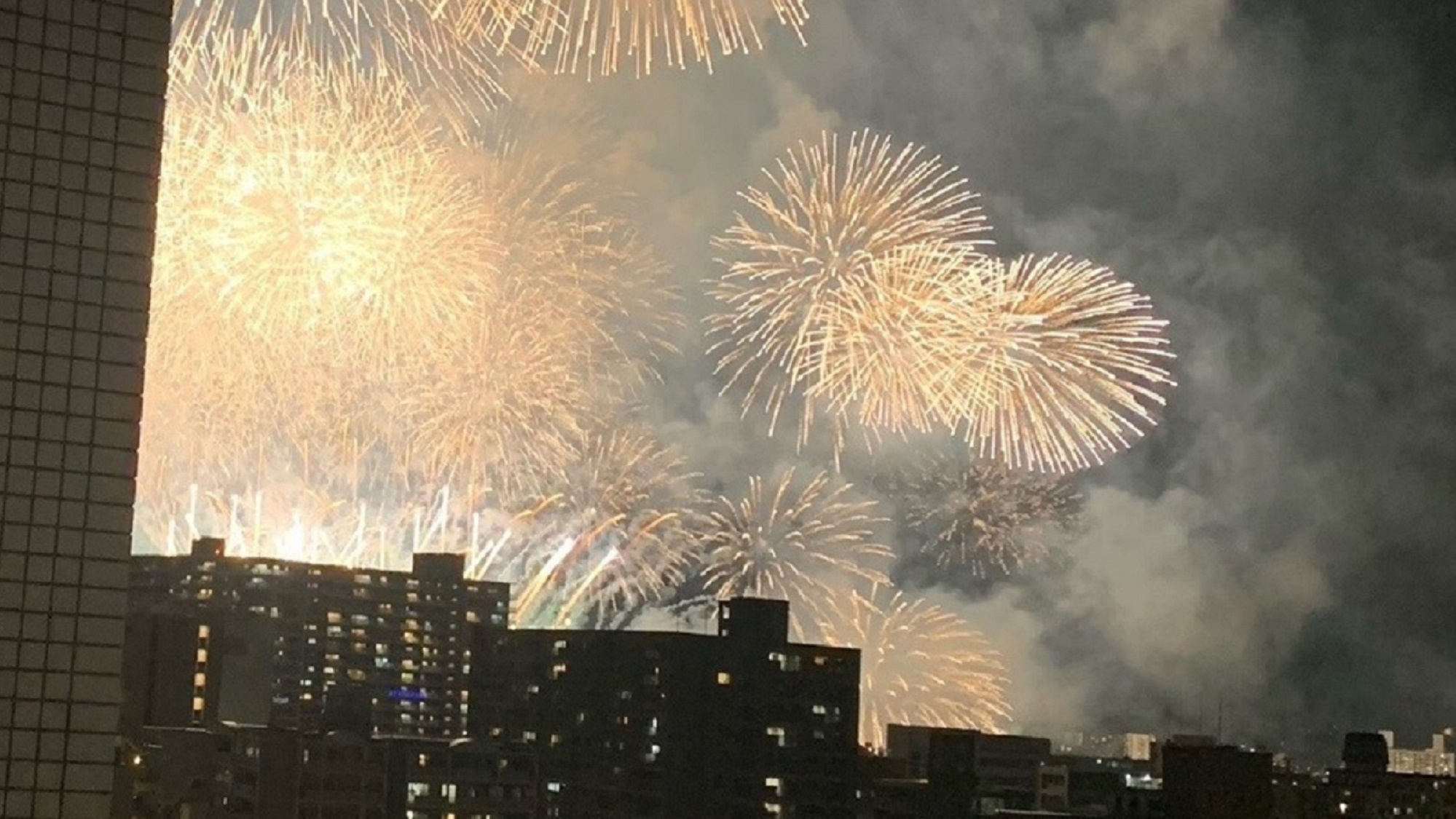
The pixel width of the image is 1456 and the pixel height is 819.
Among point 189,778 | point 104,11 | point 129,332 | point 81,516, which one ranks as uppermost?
point 104,11

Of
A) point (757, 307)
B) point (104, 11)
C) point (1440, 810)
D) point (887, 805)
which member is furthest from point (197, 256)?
point (1440, 810)

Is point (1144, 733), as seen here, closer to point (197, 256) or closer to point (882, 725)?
point (882, 725)

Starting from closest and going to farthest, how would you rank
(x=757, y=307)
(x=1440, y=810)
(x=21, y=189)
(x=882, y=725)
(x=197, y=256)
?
(x=21, y=189) < (x=197, y=256) < (x=757, y=307) < (x=1440, y=810) < (x=882, y=725)

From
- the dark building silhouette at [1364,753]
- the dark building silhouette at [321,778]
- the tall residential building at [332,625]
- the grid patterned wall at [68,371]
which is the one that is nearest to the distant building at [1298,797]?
the dark building silhouette at [1364,753]

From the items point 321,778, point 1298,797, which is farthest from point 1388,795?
point 321,778

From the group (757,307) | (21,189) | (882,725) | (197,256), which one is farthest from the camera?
(882,725)

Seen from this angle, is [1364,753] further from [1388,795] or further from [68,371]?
[68,371]

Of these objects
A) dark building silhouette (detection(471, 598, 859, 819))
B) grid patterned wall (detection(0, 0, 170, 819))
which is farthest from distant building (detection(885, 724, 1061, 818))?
grid patterned wall (detection(0, 0, 170, 819))

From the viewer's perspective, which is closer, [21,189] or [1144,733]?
[21,189]
